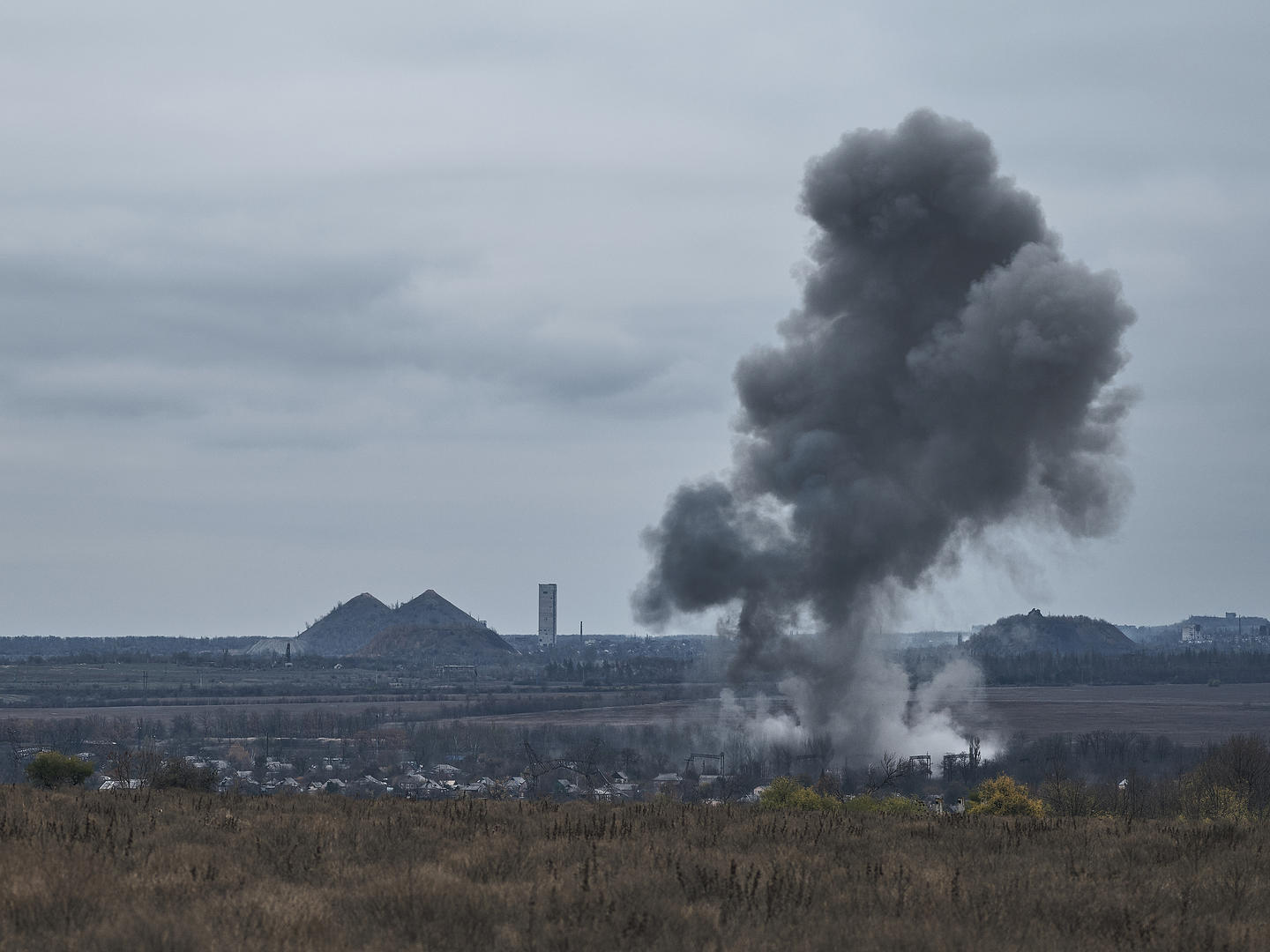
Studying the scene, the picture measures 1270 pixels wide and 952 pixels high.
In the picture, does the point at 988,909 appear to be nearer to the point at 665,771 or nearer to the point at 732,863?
the point at 732,863

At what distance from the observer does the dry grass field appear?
27.3 ft

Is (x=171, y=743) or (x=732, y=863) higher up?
(x=732, y=863)

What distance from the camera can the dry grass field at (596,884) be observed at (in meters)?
8.34

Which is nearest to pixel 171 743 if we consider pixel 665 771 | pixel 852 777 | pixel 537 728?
pixel 537 728

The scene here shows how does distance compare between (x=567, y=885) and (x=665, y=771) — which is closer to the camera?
(x=567, y=885)

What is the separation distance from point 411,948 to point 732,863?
337 centimetres

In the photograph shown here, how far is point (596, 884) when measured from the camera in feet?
32.5

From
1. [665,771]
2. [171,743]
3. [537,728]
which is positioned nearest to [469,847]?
[665,771]

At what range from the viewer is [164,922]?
8.08 m

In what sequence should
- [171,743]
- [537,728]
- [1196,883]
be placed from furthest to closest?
1. [537,728]
2. [171,743]
3. [1196,883]

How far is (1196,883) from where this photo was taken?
Result: 11047 millimetres

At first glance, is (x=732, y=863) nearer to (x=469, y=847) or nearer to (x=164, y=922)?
(x=469, y=847)

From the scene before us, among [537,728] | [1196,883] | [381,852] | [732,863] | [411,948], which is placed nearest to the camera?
[411,948]

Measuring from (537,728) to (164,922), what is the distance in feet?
577
